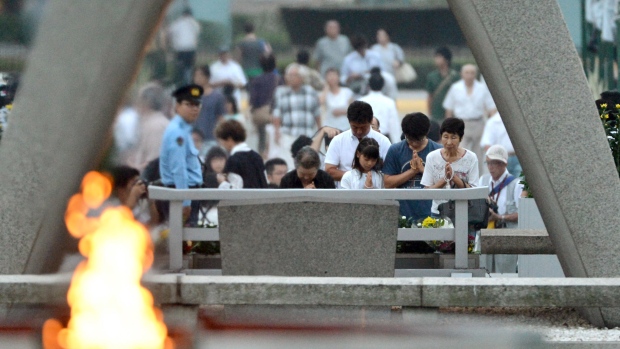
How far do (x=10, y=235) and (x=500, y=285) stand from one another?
135 inches

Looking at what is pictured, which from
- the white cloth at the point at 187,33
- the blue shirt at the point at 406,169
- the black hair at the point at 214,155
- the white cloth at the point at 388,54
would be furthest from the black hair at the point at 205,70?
the blue shirt at the point at 406,169

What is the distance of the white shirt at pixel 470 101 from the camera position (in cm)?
1730

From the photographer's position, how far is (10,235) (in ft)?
26.4

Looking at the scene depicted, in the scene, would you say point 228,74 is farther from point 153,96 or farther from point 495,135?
point 153,96

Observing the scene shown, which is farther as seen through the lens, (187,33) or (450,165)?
(187,33)

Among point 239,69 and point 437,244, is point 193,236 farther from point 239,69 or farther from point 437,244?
point 239,69

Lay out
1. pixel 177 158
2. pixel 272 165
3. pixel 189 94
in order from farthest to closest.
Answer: pixel 272 165 < pixel 177 158 < pixel 189 94

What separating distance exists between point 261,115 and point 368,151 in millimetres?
8089

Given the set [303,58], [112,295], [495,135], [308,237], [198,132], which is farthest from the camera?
[303,58]

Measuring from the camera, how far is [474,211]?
10.7 m

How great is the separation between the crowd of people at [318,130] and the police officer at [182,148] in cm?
1

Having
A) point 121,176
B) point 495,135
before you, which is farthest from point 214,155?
point 121,176

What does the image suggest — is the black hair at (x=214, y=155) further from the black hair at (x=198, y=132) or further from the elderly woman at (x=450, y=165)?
the elderly woman at (x=450, y=165)

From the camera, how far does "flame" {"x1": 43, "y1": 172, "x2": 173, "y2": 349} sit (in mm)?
3818
